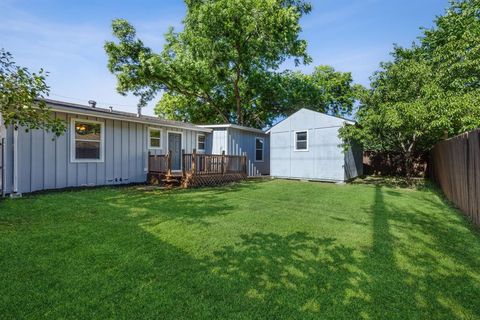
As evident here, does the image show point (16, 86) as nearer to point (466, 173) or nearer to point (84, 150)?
point (84, 150)

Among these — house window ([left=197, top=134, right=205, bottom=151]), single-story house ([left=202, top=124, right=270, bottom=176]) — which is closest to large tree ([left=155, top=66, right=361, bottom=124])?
single-story house ([left=202, top=124, right=270, bottom=176])

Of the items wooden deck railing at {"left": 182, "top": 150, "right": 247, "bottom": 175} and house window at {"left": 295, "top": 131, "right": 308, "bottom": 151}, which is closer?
wooden deck railing at {"left": 182, "top": 150, "right": 247, "bottom": 175}

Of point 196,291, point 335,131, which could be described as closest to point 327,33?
point 335,131

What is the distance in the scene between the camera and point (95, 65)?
52.9 ft

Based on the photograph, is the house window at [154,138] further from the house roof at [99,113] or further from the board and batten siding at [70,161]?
the house roof at [99,113]

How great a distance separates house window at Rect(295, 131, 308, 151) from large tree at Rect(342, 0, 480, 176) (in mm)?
2000

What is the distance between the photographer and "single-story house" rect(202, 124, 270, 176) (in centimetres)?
1338

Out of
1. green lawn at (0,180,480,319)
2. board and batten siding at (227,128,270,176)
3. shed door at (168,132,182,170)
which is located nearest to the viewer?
green lawn at (0,180,480,319)

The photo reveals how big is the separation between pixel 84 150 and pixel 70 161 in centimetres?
57

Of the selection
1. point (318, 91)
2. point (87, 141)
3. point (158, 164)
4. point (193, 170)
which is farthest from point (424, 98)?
point (318, 91)

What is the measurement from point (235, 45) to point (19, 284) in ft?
55.7

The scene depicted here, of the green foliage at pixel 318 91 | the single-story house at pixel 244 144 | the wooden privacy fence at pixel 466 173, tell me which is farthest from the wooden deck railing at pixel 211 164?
the green foliage at pixel 318 91

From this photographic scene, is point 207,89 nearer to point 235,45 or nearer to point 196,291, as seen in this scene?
point 235,45

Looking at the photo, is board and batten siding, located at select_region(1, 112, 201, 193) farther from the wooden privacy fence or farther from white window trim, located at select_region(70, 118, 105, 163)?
the wooden privacy fence
